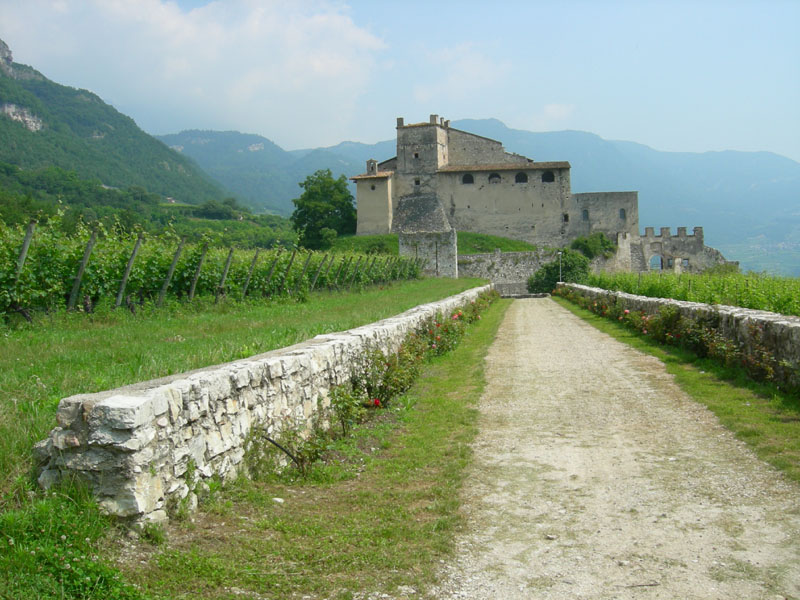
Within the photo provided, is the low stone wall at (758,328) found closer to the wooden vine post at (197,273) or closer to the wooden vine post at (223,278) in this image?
the wooden vine post at (223,278)

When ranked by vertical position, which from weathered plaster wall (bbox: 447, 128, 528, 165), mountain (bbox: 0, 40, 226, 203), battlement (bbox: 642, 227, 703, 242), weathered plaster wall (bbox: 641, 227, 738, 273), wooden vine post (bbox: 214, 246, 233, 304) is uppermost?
mountain (bbox: 0, 40, 226, 203)

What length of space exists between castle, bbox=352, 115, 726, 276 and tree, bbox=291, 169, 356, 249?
9.80ft

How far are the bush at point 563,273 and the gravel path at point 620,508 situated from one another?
129ft

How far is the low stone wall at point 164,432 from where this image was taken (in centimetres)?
362

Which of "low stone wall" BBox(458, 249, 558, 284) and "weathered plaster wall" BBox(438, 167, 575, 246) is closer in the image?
"low stone wall" BBox(458, 249, 558, 284)

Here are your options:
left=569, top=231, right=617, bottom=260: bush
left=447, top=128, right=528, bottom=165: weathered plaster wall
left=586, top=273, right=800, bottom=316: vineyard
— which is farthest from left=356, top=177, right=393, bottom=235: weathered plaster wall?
left=586, top=273, right=800, bottom=316: vineyard

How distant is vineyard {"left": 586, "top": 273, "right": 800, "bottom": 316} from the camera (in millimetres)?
12634

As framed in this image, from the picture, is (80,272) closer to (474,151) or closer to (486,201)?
(486,201)

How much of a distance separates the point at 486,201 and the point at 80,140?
293 feet

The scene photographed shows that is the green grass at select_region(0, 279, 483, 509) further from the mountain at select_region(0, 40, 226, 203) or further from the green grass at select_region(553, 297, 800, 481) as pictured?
the mountain at select_region(0, 40, 226, 203)

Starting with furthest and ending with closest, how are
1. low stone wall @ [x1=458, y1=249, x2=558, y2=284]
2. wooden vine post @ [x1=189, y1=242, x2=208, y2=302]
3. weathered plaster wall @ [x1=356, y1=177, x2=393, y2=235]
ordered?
weathered plaster wall @ [x1=356, y1=177, x2=393, y2=235], low stone wall @ [x1=458, y1=249, x2=558, y2=284], wooden vine post @ [x1=189, y1=242, x2=208, y2=302]

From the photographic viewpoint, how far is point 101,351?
7457 mm

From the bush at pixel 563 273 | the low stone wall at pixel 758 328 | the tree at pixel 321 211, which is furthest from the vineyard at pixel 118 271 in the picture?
the tree at pixel 321 211

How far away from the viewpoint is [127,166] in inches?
5039
